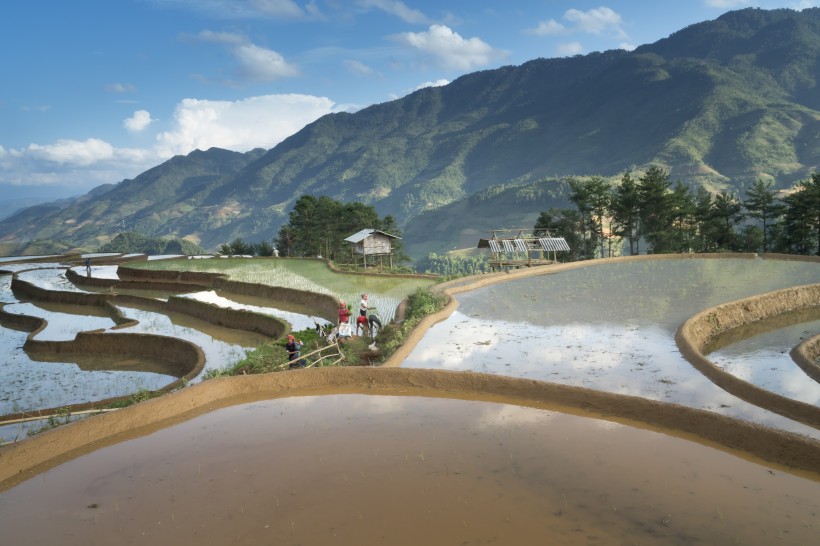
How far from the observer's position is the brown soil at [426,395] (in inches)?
269

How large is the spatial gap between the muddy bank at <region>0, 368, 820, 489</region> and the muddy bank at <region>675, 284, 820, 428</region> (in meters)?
1.59

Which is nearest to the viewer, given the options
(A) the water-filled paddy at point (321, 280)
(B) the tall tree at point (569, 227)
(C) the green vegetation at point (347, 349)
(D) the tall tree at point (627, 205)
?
(C) the green vegetation at point (347, 349)

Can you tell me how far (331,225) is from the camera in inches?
2080

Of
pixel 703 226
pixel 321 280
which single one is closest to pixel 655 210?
pixel 703 226

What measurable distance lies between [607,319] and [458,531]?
11.5 m

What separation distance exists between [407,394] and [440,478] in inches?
134

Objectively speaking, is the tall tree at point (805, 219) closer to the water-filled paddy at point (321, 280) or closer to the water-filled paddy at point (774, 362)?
the water-filled paddy at point (774, 362)

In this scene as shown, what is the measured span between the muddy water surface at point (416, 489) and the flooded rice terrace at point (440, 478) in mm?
24

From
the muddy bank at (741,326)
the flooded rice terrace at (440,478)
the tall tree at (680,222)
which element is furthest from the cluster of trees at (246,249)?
the flooded rice terrace at (440,478)

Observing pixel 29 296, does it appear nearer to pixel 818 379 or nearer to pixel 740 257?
pixel 818 379

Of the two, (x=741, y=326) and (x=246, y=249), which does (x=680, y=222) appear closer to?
(x=741, y=326)

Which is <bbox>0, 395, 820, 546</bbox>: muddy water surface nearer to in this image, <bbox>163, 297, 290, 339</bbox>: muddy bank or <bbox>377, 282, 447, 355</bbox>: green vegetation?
<bbox>377, 282, 447, 355</bbox>: green vegetation

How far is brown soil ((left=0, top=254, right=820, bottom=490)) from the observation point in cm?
682

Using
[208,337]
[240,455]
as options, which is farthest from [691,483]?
[208,337]
